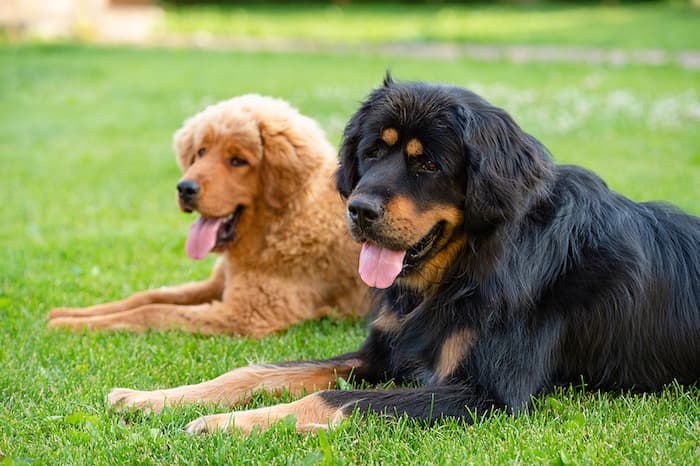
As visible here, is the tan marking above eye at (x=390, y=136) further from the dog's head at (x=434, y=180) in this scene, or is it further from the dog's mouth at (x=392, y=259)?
the dog's mouth at (x=392, y=259)

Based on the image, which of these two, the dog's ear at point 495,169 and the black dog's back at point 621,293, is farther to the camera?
the black dog's back at point 621,293

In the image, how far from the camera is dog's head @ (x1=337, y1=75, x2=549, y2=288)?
395 centimetres

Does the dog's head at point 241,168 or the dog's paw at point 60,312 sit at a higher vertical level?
the dog's head at point 241,168

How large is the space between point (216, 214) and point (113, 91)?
11.7 m

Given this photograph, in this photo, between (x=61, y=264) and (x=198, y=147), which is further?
(x=61, y=264)

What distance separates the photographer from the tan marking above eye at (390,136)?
4.16m

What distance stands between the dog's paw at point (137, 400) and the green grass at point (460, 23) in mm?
20650

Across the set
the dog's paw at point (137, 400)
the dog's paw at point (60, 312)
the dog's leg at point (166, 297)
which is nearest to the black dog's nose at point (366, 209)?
the dog's paw at point (137, 400)

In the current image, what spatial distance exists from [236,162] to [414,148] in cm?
219

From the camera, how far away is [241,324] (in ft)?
18.6

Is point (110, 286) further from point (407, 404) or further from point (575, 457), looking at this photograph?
point (575, 457)

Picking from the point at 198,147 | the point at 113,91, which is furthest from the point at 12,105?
the point at 198,147

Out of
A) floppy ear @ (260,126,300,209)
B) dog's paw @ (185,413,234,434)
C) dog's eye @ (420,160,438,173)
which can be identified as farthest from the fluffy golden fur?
dog's paw @ (185,413,234,434)

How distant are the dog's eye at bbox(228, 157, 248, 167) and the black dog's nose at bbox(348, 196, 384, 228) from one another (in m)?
2.11
